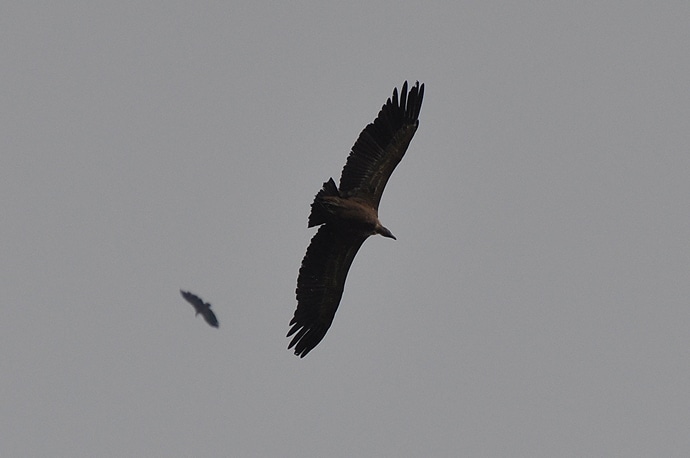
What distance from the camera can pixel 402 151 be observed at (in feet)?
97.7

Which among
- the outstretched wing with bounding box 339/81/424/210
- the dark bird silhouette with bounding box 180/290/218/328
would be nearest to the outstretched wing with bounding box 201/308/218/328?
the dark bird silhouette with bounding box 180/290/218/328

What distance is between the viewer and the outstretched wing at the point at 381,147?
96.6ft

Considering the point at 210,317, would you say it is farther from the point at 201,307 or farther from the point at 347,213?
the point at 347,213

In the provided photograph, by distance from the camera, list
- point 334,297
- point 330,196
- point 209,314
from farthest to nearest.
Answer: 1. point 209,314
2. point 334,297
3. point 330,196

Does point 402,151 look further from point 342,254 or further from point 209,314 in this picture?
point 209,314

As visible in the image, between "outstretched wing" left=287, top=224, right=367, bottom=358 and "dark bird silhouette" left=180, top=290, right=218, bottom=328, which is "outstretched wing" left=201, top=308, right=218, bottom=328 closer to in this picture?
"dark bird silhouette" left=180, top=290, right=218, bottom=328

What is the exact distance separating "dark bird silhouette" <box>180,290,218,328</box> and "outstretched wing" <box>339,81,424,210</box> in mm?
9644

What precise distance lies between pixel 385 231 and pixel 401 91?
3379mm

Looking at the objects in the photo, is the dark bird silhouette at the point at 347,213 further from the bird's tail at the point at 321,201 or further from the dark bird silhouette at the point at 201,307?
the dark bird silhouette at the point at 201,307

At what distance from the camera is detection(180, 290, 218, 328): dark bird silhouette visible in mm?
38094

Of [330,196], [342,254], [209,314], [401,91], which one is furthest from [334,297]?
[209,314]

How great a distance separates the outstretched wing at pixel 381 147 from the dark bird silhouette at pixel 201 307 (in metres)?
9.64

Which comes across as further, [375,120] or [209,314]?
[209,314]

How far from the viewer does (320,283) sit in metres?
30.8
